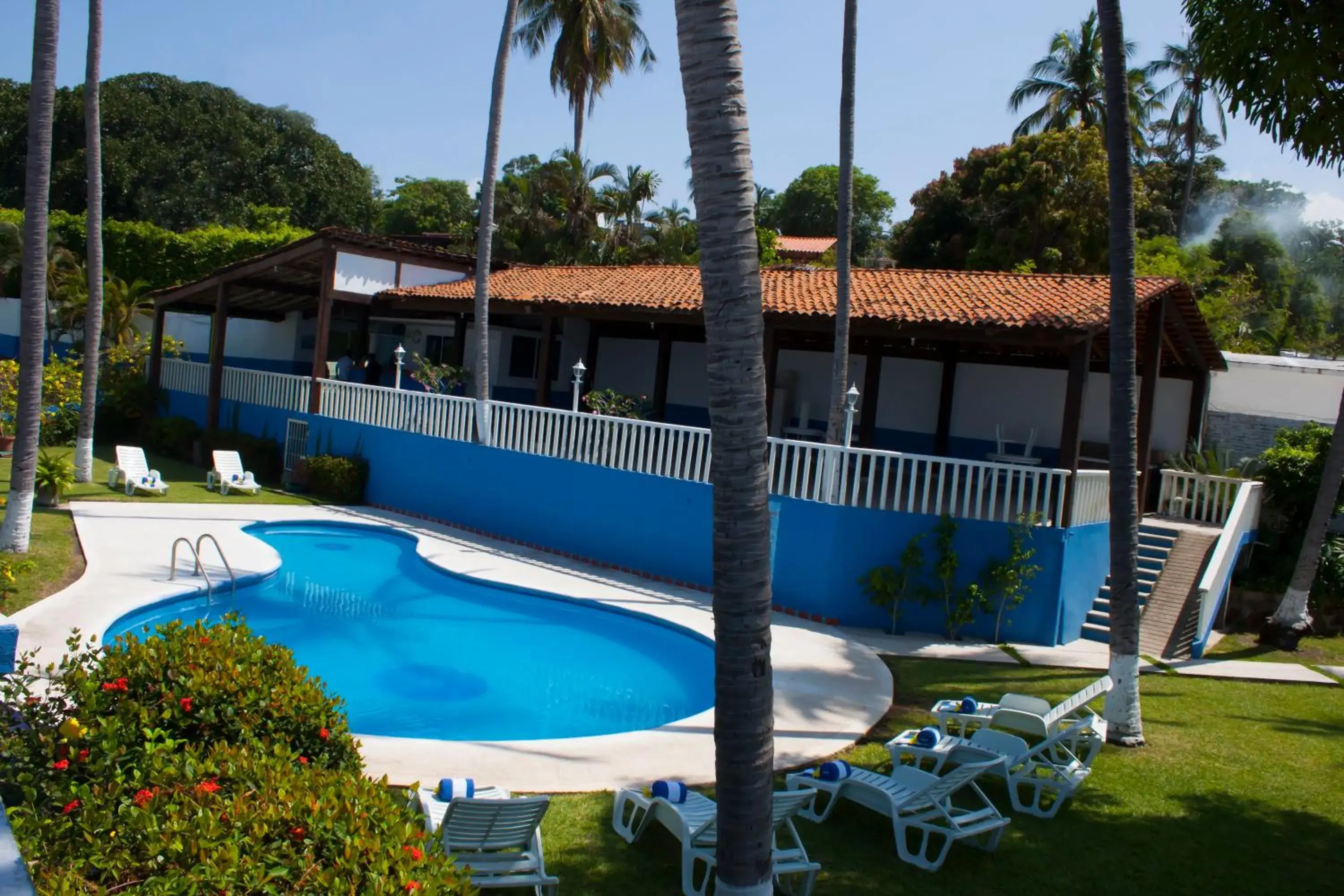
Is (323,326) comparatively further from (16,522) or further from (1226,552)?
(1226,552)

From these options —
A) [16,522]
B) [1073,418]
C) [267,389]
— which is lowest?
[16,522]

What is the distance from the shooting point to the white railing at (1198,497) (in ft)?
57.0

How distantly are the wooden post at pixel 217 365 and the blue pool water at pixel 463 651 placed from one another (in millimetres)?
Result: 9070

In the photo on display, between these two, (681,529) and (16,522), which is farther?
(681,529)

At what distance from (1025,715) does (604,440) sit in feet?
31.0

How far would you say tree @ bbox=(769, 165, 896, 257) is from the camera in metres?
65.4

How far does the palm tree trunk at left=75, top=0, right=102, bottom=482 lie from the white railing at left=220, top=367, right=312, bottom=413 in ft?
13.6

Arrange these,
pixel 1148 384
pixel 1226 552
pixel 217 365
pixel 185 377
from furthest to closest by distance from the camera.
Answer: pixel 185 377 → pixel 217 365 → pixel 1148 384 → pixel 1226 552

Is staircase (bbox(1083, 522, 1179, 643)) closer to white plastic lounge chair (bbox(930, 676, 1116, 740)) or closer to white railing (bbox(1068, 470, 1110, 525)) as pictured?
white railing (bbox(1068, 470, 1110, 525))

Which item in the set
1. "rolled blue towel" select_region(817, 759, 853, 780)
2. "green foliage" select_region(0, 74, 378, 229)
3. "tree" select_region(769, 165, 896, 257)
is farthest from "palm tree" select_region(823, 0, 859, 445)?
"tree" select_region(769, 165, 896, 257)

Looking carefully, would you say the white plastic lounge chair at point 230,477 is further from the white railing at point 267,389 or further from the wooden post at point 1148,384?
the wooden post at point 1148,384

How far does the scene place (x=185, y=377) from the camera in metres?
25.9

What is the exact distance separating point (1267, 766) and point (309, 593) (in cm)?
1158

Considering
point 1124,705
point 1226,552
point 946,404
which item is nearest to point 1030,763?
point 1124,705
